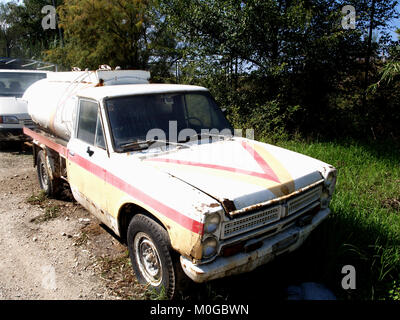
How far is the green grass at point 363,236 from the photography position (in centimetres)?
323

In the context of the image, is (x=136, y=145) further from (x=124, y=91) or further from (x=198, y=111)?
(x=198, y=111)

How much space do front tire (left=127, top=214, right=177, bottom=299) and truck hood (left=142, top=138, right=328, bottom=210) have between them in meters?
0.51

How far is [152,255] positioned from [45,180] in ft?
11.5

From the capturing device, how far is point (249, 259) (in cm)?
268

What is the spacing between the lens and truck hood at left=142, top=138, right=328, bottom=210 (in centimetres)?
273

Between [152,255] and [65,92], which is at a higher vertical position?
[65,92]

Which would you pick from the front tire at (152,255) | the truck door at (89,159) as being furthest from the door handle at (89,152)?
the front tire at (152,255)

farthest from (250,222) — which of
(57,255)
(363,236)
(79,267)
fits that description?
(57,255)

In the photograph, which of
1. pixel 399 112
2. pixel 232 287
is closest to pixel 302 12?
pixel 399 112

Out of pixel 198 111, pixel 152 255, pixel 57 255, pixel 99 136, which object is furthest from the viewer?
pixel 198 111

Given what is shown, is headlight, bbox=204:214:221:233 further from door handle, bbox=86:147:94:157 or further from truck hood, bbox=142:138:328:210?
door handle, bbox=86:147:94:157

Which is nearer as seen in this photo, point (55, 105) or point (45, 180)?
point (55, 105)

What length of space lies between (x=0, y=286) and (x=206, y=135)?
107 inches

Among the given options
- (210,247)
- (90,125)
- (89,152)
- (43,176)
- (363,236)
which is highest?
(90,125)
